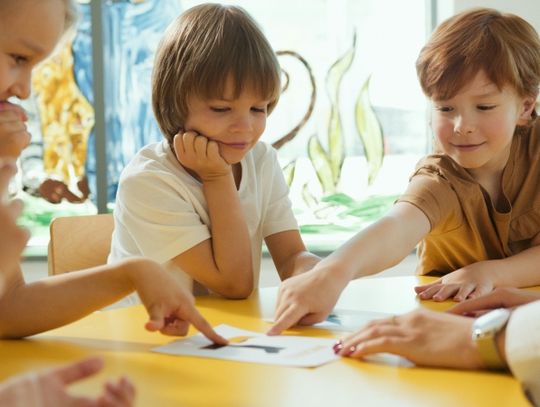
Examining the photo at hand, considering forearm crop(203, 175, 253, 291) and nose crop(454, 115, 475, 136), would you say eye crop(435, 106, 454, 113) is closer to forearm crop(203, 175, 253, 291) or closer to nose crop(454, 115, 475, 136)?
nose crop(454, 115, 475, 136)

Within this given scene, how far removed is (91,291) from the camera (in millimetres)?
1352

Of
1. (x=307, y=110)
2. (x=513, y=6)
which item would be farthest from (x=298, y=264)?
(x=513, y=6)

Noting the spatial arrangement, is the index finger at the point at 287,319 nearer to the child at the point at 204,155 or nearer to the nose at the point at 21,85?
the child at the point at 204,155

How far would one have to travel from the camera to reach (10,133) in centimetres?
137

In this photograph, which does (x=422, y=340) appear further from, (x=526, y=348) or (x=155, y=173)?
(x=155, y=173)

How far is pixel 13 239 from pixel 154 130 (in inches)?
142

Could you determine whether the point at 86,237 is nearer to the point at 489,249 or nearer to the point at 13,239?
the point at 489,249

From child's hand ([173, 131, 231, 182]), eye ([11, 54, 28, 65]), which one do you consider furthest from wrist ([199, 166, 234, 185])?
A: eye ([11, 54, 28, 65])

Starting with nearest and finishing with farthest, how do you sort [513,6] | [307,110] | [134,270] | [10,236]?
[10,236] < [134,270] < [513,6] < [307,110]

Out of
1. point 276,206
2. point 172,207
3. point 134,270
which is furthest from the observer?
point 276,206

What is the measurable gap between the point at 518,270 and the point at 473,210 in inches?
7.8

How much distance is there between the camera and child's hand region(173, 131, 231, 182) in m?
1.86

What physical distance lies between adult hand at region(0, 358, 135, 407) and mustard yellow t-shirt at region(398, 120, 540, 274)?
127 cm

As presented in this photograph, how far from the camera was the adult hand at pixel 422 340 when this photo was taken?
1079mm
